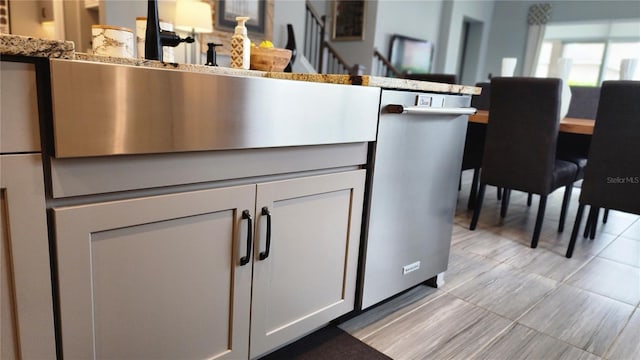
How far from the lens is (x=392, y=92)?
1.43 m

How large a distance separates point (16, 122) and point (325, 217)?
849 millimetres

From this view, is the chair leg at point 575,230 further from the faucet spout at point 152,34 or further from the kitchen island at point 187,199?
the faucet spout at point 152,34

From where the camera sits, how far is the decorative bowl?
59.7 inches

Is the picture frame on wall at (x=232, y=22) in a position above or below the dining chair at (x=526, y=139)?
above

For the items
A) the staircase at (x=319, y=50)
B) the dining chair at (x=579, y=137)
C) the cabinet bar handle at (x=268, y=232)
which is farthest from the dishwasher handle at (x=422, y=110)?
the staircase at (x=319, y=50)

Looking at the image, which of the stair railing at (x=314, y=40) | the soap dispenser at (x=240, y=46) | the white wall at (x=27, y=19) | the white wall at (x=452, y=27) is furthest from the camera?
the white wall at (x=452, y=27)

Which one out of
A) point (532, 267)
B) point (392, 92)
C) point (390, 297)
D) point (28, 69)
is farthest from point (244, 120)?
point (532, 267)

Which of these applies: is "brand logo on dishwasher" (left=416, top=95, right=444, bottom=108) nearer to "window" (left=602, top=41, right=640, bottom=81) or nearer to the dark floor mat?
the dark floor mat

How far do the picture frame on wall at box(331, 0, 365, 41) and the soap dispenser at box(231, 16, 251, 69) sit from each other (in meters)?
5.74

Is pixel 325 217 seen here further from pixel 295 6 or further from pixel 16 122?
pixel 295 6

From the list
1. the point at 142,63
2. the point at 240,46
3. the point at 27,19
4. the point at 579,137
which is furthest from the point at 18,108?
the point at 27,19

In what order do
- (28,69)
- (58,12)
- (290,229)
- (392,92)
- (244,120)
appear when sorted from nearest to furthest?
(28,69) → (244,120) → (290,229) → (392,92) → (58,12)

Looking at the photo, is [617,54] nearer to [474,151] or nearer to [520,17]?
[520,17]

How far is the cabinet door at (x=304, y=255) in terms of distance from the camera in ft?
4.00
